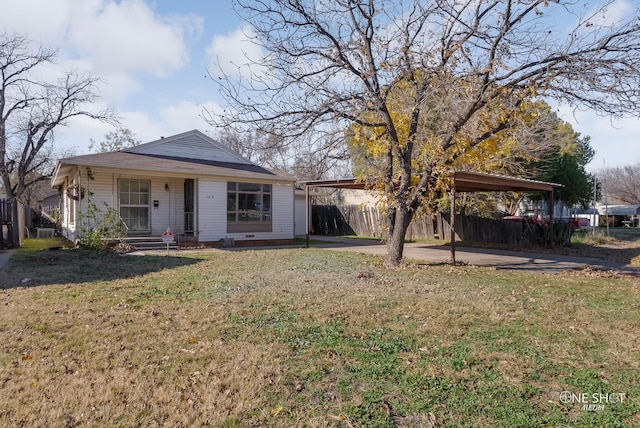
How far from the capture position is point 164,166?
14477mm

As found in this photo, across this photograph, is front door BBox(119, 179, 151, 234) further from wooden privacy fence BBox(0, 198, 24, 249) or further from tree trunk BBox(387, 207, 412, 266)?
tree trunk BBox(387, 207, 412, 266)

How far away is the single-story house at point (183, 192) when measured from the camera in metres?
14.0

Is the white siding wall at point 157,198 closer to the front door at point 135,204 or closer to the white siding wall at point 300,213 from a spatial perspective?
the front door at point 135,204

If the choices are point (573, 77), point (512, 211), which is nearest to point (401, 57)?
point (573, 77)

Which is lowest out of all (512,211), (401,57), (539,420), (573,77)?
(539,420)

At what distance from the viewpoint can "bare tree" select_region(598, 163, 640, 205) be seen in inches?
2295

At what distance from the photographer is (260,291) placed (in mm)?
6918

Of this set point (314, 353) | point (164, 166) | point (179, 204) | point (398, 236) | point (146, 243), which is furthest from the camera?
point (179, 204)

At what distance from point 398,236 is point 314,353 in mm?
6358

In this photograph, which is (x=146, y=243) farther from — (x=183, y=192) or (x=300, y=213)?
(x=300, y=213)

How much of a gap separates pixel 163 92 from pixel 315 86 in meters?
3.73

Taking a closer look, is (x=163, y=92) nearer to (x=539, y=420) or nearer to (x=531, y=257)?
(x=539, y=420)

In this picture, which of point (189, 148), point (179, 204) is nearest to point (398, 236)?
point (179, 204)

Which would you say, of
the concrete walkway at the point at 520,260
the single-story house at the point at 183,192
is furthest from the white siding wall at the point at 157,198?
the concrete walkway at the point at 520,260
